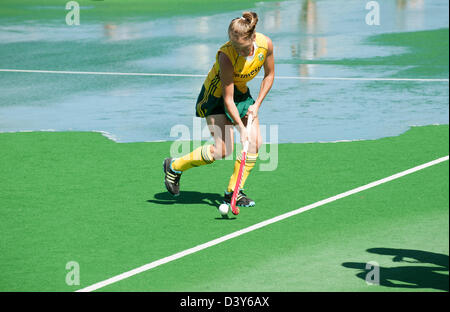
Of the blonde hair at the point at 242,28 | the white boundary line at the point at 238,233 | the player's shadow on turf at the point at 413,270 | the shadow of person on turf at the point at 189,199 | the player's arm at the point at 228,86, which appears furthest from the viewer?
the shadow of person on turf at the point at 189,199

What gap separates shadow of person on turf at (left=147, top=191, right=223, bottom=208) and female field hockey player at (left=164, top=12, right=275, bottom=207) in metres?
0.11

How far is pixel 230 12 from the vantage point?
22.4 m

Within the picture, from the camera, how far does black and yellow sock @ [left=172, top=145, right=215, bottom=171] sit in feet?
27.8

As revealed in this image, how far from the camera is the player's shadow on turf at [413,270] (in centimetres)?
627

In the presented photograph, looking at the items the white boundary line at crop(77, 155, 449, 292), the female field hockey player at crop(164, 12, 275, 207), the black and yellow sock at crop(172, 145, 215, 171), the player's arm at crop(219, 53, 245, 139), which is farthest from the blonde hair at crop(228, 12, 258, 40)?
the white boundary line at crop(77, 155, 449, 292)

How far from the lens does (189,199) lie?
8773 mm

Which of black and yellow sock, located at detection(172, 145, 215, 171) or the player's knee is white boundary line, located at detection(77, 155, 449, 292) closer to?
the player's knee

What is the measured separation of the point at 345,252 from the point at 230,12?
630 inches

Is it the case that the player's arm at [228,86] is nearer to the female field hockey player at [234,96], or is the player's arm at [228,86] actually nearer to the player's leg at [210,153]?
the female field hockey player at [234,96]

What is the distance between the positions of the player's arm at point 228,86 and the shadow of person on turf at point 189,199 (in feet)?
3.31

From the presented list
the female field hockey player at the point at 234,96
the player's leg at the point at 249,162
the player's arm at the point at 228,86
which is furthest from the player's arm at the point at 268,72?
the player's arm at the point at 228,86

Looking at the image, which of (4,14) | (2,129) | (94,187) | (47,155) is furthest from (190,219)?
(4,14)
